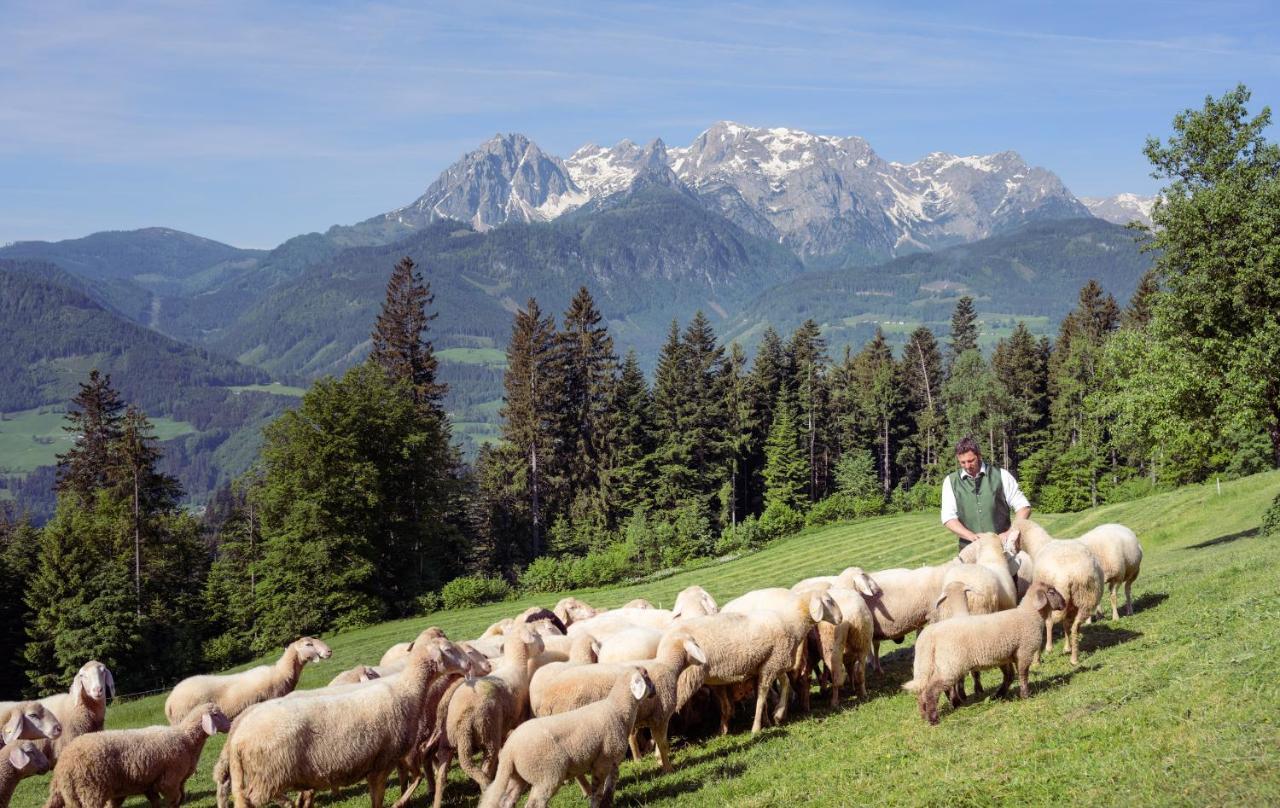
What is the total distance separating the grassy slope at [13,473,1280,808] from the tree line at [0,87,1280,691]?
1145cm

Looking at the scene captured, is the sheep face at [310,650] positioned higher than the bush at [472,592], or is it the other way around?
the sheep face at [310,650]

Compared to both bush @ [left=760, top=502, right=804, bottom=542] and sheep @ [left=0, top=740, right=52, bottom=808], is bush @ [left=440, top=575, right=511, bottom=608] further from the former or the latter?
sheep @ [left=0, top=740, right=52, bottom=808]

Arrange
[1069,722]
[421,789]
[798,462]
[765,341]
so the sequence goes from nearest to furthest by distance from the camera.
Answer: [1069,722]
[421,789]
[798,462]
[765,341]

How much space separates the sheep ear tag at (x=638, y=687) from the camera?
10.4 metres

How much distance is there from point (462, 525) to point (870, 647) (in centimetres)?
6435

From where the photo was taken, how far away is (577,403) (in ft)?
251

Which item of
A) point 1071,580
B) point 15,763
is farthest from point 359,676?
point 1071,580

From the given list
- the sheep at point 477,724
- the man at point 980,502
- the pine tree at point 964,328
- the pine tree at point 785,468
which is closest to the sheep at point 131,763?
the sheep at point 477,724

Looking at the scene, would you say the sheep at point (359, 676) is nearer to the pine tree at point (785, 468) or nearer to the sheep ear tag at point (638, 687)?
the sheep ear tag at point (638, 687)

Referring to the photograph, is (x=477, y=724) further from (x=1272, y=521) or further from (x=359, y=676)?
(x=1272, y=521)

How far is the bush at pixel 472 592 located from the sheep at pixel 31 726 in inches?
1552

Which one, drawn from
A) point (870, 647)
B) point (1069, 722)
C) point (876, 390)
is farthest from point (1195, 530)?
point (876, 390)

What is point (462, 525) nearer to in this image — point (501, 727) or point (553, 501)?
point (553, 501)

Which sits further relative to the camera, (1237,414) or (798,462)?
(798,462)
